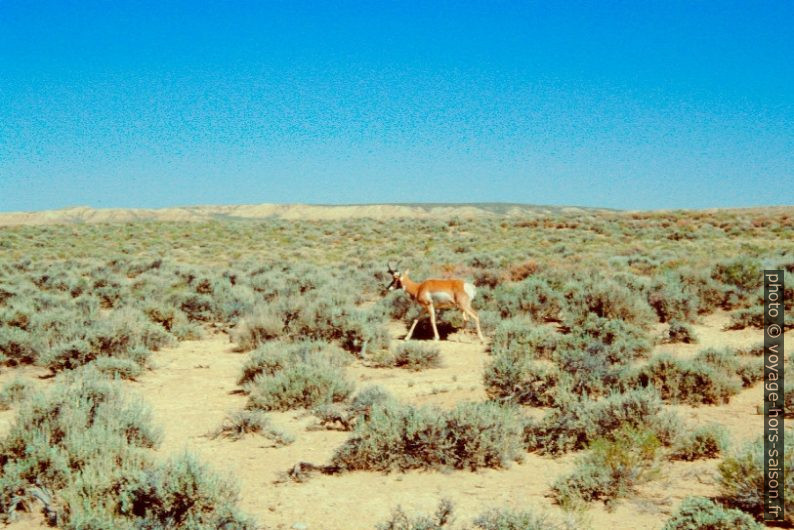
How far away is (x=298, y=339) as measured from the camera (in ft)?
32.1

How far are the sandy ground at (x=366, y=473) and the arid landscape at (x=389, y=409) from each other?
0.03 metres

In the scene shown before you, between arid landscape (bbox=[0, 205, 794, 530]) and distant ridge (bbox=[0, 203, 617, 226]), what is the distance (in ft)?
340

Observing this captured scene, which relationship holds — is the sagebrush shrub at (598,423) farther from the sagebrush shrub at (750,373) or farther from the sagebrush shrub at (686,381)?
the sagebrush shrub at (750,373)

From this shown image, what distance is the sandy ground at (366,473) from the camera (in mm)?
4148

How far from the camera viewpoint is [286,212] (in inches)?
5468

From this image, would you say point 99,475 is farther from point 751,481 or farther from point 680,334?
point 680,334

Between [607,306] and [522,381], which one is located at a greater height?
[607,306]

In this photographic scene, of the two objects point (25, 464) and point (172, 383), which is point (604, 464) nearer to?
point (25, 464)

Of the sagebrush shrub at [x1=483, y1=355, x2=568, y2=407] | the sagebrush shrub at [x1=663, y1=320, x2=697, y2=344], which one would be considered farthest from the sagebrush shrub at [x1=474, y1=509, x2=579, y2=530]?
the sagebrush shrub at [x1=663, y1=320, x2=697, y2=344]

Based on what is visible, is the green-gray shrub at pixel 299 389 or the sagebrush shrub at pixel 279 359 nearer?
the green-gray shrub at pixel 299 389

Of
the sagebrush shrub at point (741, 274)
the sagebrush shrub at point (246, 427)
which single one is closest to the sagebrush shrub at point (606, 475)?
the sagebrush shrub at point (246, 427)

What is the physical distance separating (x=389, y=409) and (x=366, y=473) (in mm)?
652

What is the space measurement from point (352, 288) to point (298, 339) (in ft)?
18.4

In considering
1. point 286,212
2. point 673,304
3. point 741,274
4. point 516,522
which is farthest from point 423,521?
point 286,212
